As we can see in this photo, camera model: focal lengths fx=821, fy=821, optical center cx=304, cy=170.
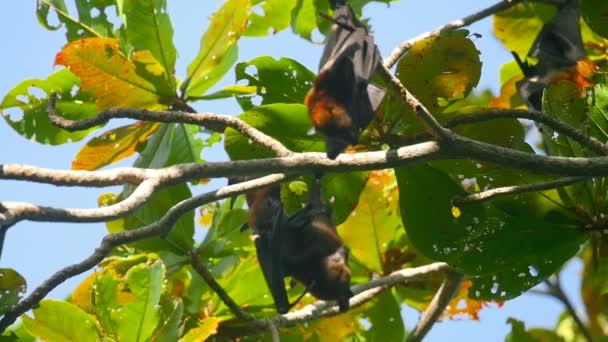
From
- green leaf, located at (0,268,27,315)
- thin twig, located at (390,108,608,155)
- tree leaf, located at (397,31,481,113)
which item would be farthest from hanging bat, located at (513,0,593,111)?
green leaf, located at (0,268,27,315)

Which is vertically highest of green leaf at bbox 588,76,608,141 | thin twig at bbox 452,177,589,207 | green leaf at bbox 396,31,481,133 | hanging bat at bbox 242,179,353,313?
green leaf at bbox 396,31,481,133

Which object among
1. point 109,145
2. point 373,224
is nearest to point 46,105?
point 109,145

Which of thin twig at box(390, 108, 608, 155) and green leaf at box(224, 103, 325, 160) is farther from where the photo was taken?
green leaf at box(224, 103, 325, 160)

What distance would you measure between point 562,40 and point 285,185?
205cm

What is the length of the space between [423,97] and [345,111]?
0.41m

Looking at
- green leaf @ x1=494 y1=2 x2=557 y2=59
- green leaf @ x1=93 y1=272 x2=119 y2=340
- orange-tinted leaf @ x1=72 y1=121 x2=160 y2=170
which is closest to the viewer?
green leaf @ x1=93 y1=272 x2=119 y2=340

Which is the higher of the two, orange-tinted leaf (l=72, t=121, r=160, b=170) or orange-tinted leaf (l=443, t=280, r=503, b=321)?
orange-tinted leaf (l=72, t=121, r=160, b=170)

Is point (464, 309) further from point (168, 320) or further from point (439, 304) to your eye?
point (168, 320)

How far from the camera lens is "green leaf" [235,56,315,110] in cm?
426

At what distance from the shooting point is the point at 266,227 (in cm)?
479

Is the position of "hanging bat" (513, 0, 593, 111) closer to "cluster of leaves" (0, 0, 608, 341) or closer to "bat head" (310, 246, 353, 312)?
"cluster of leaves" (0, 0, 608, 341)

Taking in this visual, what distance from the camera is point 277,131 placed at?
399cm

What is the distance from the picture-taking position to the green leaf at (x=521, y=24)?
222 inches

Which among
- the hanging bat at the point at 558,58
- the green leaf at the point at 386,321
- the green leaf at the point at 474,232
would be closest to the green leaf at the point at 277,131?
the green leaf at the point at 474,232
